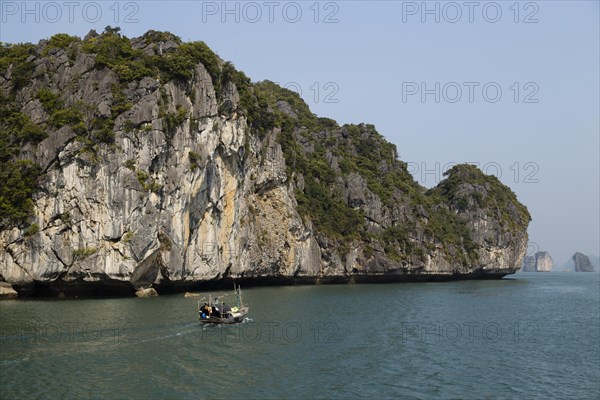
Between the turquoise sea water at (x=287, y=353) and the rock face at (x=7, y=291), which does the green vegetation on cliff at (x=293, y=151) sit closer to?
the rock face at (x=7, y=291)

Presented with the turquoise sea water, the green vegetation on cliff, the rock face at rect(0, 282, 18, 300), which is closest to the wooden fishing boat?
the turquoise sea water

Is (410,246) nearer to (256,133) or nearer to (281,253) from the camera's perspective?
(281,253)

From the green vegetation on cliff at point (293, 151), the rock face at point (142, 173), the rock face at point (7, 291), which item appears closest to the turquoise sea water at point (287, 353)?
the rock face at point (7, 291)

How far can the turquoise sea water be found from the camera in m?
20.8

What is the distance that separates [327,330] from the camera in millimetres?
33031

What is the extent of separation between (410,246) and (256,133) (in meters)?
33.1

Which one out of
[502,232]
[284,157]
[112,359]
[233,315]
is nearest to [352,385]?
[112,359]

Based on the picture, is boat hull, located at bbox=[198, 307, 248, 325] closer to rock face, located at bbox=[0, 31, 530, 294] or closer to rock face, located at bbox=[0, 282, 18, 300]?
rock face, located at bbox=[0, 31, 530, 294]

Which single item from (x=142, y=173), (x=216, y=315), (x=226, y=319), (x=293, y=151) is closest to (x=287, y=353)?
(x=226, y=319)

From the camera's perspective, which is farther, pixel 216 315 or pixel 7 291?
pixel 7 291

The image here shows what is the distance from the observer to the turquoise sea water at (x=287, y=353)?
20.8 metres

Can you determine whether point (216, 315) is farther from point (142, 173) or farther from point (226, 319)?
point (142, 173)

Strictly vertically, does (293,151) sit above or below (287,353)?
above

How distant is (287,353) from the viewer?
86.4 ft
